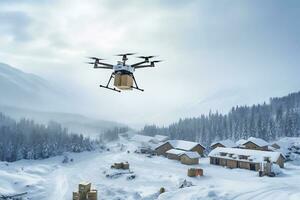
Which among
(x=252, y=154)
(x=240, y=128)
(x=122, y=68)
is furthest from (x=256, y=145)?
(x=122, y=68)

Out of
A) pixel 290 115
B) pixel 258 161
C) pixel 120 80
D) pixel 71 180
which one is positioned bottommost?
pixel 71 180

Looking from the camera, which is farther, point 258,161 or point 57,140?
point 57,140

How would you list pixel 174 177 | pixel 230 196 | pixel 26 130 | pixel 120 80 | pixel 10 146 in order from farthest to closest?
pixel 26 130, pixel 10 146, pixel 174 177, pixel 230 196, pixel 120 80

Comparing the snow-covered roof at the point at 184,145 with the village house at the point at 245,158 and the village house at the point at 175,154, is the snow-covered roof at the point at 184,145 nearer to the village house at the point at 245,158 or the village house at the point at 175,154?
the village house at the point at 175,154

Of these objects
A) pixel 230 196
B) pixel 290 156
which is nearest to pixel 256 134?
pixel 290 156

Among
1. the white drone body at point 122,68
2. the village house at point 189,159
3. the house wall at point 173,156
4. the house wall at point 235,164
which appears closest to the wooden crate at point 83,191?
the white drone body at point 122,68

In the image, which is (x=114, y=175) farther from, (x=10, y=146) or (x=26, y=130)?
(x=26, y=130)

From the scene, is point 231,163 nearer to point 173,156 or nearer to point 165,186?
point 173,156
